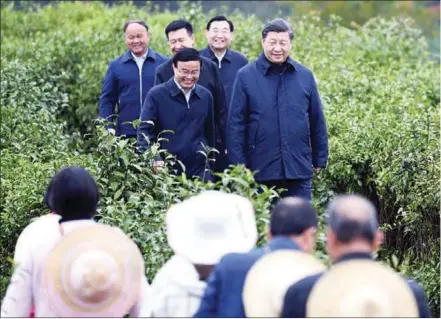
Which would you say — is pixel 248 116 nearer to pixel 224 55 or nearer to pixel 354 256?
pixel 224 55

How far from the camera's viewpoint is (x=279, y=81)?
36.0 feet

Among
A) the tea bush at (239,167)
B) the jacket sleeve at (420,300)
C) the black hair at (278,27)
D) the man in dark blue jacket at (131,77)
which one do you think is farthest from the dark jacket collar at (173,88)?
the jacket sleeve at (420,300)

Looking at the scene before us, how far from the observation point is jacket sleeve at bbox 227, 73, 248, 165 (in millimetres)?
11008

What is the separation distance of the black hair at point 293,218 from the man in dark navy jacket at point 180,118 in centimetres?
474

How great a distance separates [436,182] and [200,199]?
3.56 m

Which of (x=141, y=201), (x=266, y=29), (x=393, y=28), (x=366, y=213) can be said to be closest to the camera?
(x=366, y=213)

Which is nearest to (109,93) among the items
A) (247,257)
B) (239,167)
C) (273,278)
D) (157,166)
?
(157,166)

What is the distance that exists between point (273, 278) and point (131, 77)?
6905mm

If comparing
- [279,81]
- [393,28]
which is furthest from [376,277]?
[393,28]

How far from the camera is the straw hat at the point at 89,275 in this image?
710 cm

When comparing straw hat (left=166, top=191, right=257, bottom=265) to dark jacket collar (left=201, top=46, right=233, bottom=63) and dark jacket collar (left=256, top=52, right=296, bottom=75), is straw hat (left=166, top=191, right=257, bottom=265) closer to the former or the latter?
dark jacket collar (left=256, top=52, right=296, bottom=75)

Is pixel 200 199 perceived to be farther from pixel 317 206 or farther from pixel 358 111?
pixel 358 111

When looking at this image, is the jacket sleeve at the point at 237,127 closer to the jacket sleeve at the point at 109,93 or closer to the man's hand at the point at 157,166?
the man's hand at the point at 157,166

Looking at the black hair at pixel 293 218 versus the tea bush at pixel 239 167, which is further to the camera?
the tea bush at pixel 239 167
